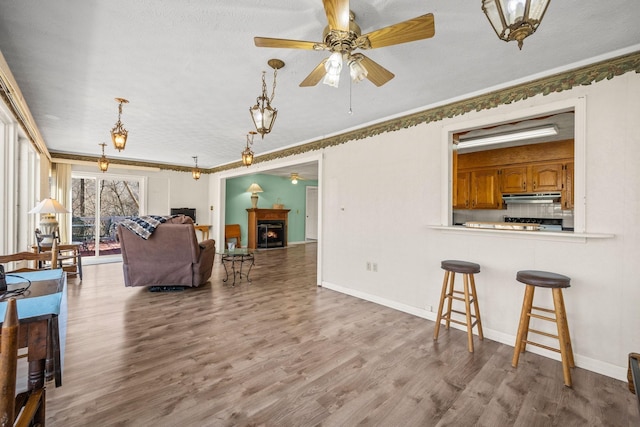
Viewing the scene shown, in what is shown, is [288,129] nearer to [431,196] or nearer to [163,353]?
[431,196]

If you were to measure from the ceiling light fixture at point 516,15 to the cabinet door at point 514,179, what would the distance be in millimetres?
4394

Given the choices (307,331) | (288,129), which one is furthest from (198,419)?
(288,129)

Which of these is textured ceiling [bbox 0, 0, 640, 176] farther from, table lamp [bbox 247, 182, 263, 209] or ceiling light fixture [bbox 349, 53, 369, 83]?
table lamp [bbox 247, 182, 263, 209]

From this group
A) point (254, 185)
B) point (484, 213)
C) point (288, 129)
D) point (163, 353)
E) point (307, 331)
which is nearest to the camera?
point (163, 353)

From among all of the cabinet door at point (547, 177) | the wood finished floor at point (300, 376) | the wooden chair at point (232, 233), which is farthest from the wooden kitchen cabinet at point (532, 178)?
the wooden chair at point (232, 233)

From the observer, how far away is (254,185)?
9.03 m

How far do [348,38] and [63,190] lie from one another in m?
7.61

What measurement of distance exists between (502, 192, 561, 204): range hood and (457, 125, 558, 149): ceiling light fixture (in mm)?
1077

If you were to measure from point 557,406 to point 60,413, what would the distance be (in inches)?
120

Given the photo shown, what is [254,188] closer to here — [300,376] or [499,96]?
[499,96]

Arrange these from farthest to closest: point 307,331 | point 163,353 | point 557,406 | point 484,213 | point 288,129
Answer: point 484,213
point 288,129
point 307,331
point 163,353
point 557,406

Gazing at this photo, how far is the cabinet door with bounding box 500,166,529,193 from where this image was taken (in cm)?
478

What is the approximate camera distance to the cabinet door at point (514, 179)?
188 inches

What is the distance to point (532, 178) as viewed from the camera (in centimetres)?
468
